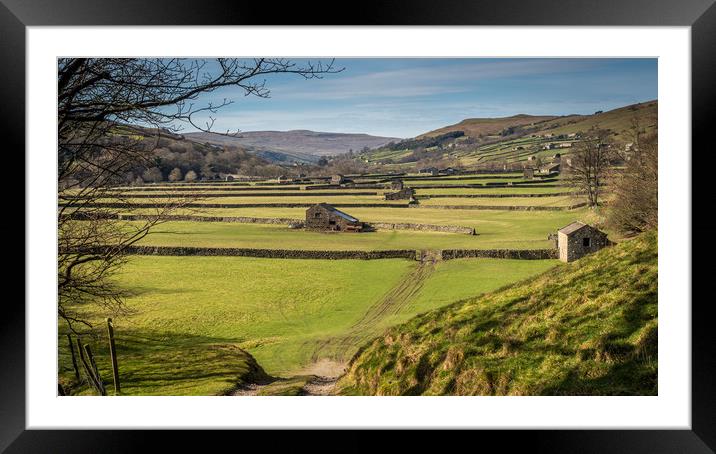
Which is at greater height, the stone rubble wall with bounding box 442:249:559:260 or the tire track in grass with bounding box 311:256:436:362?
the stone rubble wall with bounding box 442:249:559:260

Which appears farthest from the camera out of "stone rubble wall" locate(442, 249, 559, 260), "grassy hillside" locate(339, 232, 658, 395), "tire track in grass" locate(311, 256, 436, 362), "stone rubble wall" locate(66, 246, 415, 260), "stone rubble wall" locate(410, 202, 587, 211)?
"stone rubble wall" locate(410, 202, 587, 211)

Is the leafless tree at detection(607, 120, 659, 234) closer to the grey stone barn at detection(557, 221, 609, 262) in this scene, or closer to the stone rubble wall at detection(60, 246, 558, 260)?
the grey stone barn at detection(557, 221, 609, 262)

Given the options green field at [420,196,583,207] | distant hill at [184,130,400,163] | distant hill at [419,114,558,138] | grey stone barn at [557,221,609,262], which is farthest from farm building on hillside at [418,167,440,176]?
grey stone barn at [557,221,609,262]

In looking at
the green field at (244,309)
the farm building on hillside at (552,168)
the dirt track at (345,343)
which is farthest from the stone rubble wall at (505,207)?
the dirt track at (345,343)

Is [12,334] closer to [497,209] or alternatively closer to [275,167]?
[497,209]
